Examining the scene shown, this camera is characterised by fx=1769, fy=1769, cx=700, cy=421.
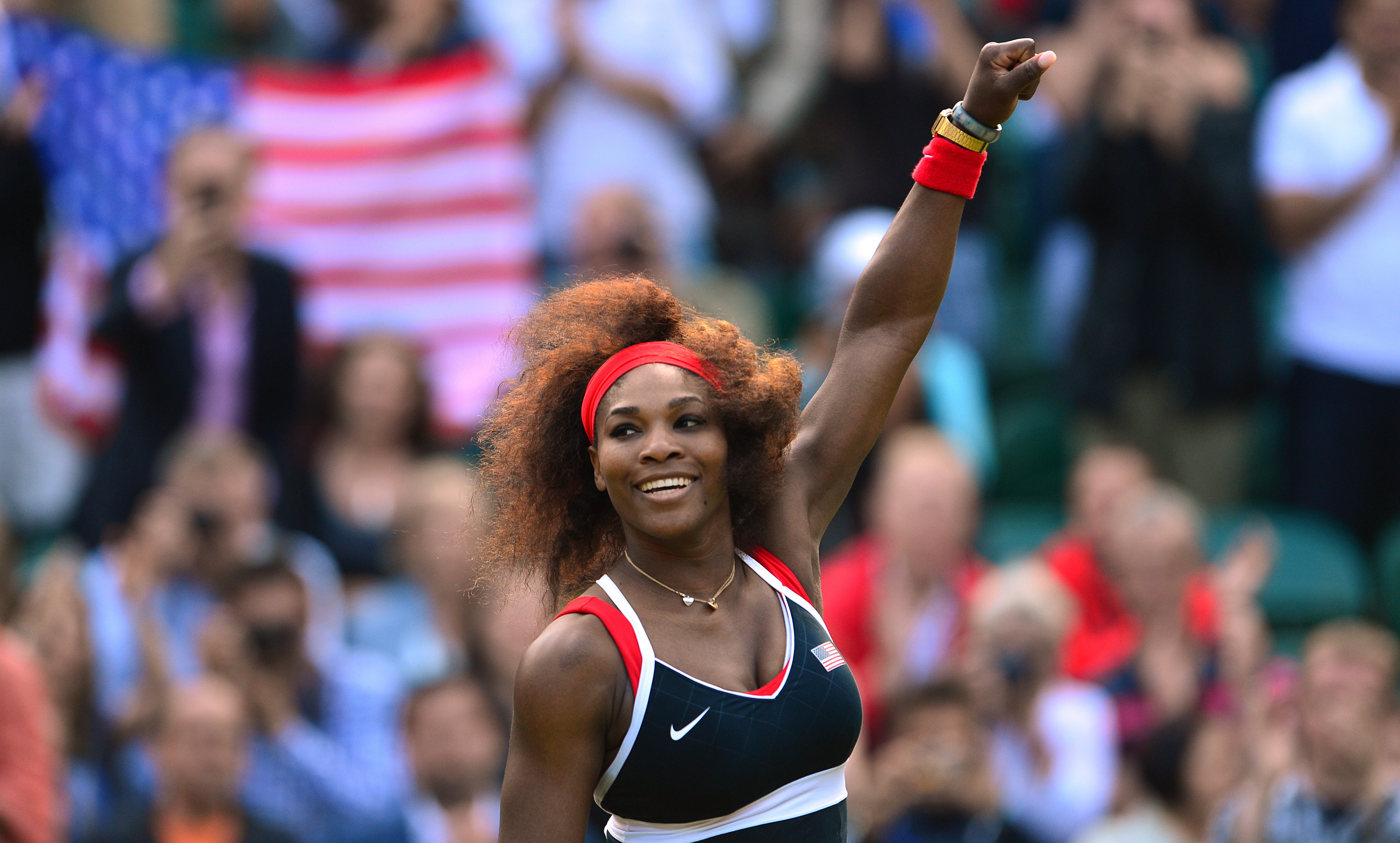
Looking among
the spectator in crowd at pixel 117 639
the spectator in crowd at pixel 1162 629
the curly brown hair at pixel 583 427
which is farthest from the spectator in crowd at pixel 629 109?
the curly brown hair at pixel 583 427

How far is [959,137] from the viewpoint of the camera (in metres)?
3.08

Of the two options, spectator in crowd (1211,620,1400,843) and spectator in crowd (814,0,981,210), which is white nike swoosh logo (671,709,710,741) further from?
spectator in crowd (814,0,981,210)

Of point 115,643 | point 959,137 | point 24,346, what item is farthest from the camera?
point 24,346

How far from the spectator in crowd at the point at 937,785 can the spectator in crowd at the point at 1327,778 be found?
2.21ft

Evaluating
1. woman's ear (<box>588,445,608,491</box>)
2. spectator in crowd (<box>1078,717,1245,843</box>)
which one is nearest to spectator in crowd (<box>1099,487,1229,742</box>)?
spectator in crowd (<box>1078,717,1245,843</box>)

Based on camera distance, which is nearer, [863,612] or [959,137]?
[959,137]

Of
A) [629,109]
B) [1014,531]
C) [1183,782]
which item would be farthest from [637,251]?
[1183,782]

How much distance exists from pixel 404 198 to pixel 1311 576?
4.36m

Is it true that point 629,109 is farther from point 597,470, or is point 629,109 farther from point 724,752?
point 724,752

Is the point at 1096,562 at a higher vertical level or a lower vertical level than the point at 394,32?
lower

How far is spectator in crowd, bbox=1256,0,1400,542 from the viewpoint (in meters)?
6.87

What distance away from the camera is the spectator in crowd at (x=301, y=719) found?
18.9ft

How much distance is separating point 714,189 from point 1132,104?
216 cm

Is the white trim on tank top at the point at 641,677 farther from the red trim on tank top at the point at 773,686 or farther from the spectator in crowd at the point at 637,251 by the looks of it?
the spectator in crowd at the point at 637,251
